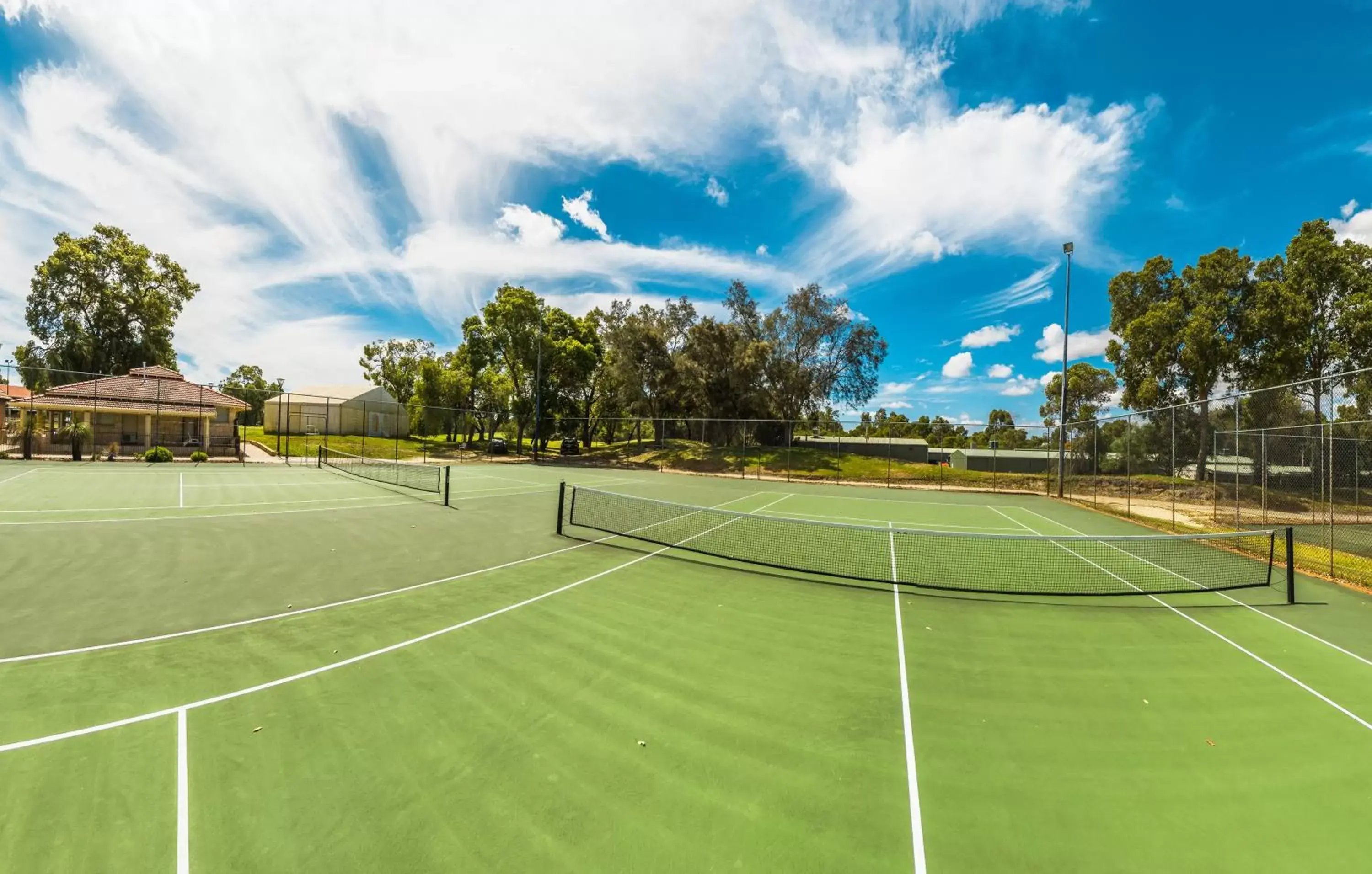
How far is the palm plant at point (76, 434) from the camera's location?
24469 mm

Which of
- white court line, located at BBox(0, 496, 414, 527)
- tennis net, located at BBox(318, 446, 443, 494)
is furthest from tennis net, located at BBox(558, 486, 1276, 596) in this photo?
tennis net, located at BBox(318, 446, 443, 494)

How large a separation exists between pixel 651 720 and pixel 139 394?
4293 centimetres

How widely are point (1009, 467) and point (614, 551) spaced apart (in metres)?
43.5

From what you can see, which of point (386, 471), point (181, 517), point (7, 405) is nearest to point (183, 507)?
point (181, 517)

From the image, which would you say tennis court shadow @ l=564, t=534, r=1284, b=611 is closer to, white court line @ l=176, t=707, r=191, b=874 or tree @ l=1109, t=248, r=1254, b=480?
white court line @ l=176, t=707, r=191, b=874

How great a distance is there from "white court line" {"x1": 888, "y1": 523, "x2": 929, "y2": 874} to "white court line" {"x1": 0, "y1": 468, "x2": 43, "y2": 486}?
26.0 m

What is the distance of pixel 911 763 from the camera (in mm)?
3734

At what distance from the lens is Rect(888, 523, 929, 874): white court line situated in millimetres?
2939

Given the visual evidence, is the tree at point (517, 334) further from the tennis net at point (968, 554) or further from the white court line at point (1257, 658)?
the white court line at point (1257, 658)

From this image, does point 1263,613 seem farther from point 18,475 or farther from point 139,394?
point 139,394

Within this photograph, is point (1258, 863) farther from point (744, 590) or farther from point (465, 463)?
point (465, 463)

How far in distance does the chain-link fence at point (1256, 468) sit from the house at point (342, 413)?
163 feet

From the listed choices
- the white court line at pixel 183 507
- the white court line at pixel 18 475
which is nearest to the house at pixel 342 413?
the white court line at pixel 18 475

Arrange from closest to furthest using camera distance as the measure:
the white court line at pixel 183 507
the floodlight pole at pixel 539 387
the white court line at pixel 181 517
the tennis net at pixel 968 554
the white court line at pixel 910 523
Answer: the tennis net at pixel 968 554 < the white court line at pixel 181 517 < the white court line at pixel 183 507 < the white court line at pixel 910 523 < the floodlight pole at pixel 539 387
